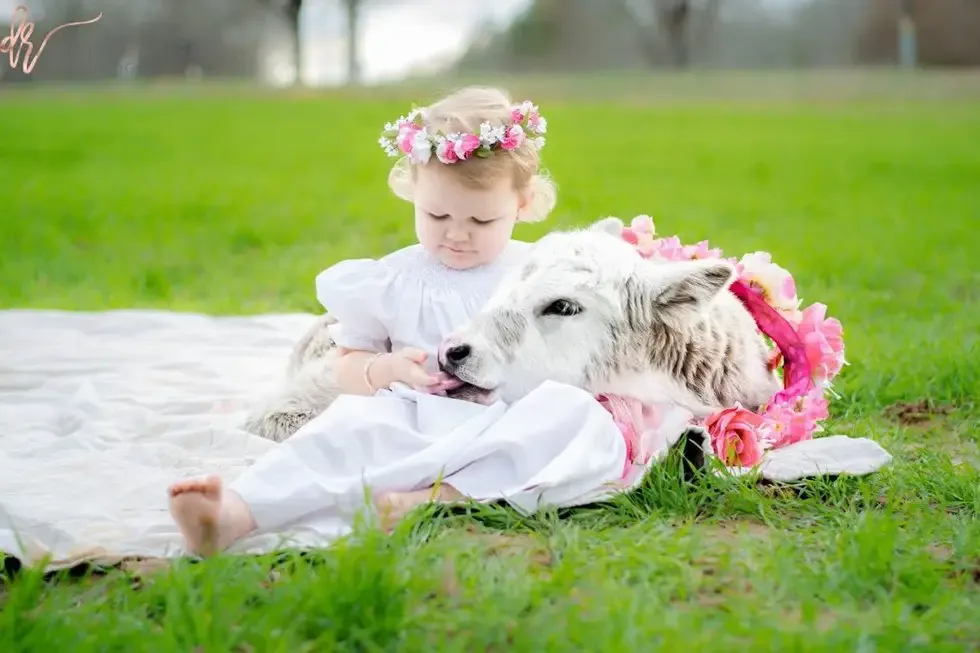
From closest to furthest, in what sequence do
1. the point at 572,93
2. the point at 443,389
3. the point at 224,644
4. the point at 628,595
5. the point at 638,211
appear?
the point at 224,644, the point at 628,595, the point at 443,389, the point at 638,211, the point at 572,93

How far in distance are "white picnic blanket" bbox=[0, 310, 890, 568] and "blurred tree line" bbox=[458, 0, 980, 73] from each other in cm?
2169

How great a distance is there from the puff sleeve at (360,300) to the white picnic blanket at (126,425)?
1.69 feet

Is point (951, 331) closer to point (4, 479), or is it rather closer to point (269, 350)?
point (269, 350)

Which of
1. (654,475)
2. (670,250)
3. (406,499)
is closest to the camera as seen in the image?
(406,499)

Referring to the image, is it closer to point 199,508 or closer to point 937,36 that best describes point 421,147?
point 199,508

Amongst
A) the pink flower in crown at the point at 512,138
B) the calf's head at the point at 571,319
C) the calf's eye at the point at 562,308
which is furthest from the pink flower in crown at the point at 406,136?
the calf's eye at the point at 562,308

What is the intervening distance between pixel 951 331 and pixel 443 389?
3.66m

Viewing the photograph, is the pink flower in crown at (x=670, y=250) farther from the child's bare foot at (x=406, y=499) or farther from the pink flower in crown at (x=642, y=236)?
the child's bare foot at (x=406, y=499)

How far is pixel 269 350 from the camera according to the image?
19.7 feet

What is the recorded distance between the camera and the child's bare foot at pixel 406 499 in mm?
3361

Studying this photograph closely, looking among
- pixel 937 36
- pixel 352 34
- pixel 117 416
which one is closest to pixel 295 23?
pixel 352 34

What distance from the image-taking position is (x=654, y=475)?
3.66 meters

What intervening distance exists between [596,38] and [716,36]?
117 inches

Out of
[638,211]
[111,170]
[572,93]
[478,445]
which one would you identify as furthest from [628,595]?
[572,93]
